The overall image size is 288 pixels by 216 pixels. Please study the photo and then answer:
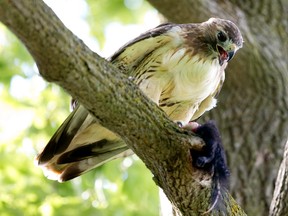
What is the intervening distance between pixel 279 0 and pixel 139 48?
1921mm

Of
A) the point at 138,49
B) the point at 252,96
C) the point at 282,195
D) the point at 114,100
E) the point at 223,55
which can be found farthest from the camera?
the point at 252,96

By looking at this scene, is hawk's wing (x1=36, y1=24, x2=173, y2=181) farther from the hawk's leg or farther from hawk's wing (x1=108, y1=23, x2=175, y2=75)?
the hawk's leg

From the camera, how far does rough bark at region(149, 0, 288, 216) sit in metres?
5.54

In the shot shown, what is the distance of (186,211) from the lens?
386cm

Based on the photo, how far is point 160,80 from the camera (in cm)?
476

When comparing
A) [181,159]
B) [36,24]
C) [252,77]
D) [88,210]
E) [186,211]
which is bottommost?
[88,210]

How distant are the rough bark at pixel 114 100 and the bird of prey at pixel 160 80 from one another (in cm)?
89

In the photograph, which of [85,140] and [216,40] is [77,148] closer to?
[85,140]

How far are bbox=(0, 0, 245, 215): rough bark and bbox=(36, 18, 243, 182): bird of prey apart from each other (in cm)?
89

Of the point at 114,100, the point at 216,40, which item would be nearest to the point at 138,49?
the point at 216,40

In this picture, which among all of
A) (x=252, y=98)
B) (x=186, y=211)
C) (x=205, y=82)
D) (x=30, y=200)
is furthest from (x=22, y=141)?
(x=186, y=211)

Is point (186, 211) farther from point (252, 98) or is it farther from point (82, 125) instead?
point (252, 98)

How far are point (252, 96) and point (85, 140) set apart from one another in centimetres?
164

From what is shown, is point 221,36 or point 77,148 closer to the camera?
point 77,148
